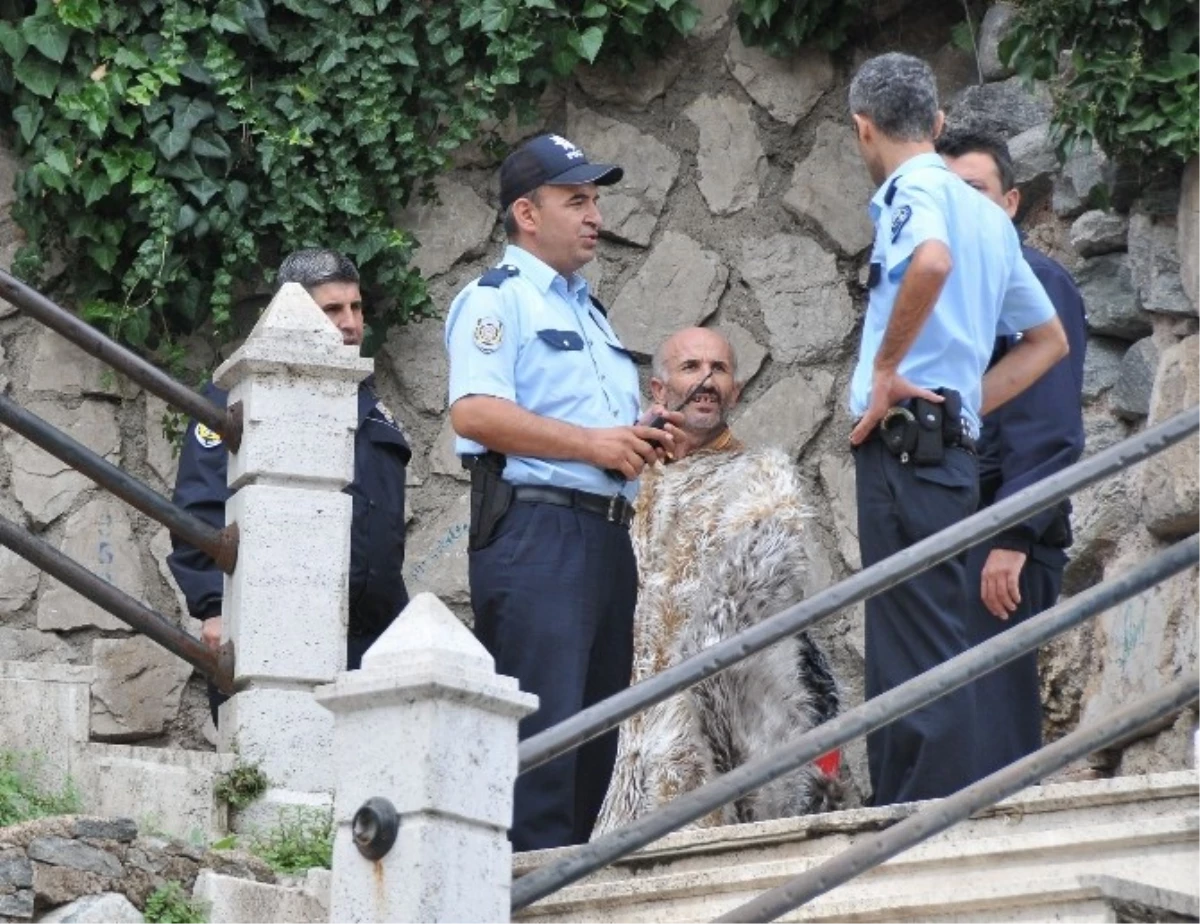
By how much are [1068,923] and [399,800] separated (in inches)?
43.3

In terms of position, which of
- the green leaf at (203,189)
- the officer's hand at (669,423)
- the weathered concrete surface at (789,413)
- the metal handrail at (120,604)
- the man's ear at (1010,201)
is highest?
the green leaf at (203,189)

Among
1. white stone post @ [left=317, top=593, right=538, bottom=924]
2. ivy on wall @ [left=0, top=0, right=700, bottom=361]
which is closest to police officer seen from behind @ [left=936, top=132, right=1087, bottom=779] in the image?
white stone post @ [left=317, top=593, right=538, bottom=924]

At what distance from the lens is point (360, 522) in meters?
6.99

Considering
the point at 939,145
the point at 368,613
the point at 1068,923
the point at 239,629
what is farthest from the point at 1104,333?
the point at 1068,923

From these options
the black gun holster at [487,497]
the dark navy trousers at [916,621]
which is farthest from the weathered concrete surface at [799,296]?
the dark navy trousers at [916,621]

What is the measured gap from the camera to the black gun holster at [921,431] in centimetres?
596

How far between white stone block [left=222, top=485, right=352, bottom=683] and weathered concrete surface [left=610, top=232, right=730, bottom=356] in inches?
98.2

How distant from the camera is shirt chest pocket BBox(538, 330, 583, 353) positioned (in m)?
6.49

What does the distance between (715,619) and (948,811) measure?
272cm

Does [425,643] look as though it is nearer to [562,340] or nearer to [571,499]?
[571,499]

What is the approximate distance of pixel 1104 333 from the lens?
8.07 m

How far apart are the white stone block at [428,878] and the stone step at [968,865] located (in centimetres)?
73

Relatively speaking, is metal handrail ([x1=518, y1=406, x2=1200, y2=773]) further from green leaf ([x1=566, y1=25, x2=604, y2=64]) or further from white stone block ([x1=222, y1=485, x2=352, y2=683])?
green leaf ([x1=566, y1=25, x2=604, y2=64])

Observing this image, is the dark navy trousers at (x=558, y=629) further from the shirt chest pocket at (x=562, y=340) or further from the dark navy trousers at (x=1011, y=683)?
the dark navy trousers at (x=1011, y=683)
